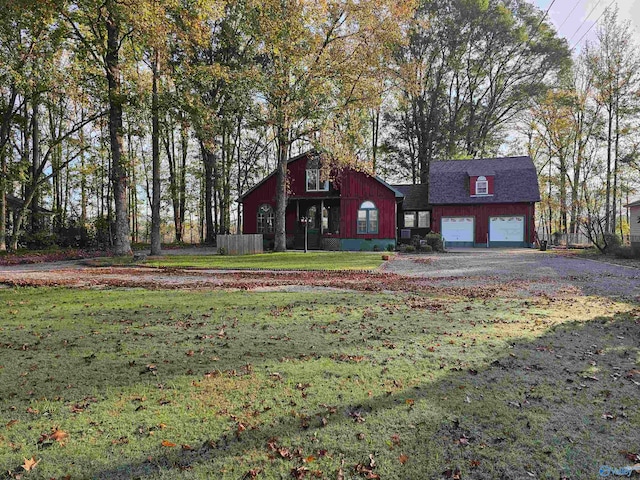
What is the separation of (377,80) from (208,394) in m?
23.3

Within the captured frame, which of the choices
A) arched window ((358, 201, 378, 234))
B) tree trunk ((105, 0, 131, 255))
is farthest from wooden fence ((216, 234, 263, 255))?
arched window ((358, 201, 378, 234))

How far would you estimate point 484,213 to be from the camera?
1275 inches

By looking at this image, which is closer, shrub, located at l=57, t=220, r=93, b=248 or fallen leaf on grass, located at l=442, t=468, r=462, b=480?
fallen leaf on grass, located at l=442, t=468, r=462, b=480

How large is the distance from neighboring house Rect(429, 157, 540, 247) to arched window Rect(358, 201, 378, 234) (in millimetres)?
6421

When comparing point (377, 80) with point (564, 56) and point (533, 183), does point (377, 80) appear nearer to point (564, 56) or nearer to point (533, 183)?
point (533, 183)

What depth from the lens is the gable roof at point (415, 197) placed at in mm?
34469

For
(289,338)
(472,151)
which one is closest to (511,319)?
(289,338)

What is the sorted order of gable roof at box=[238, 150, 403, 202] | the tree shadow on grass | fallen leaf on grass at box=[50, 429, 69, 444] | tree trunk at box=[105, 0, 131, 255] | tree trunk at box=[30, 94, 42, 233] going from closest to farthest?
1. the tree shadow on grass
2. fallen leaf on grass at box=[50, 429, 69, 444]
3. tree trunk at box=[105, 0, 131, 255]
4. tree trunk at box=[30, 94, 42, 233]
5. gable roof at box=[238, 150, 403, 202]

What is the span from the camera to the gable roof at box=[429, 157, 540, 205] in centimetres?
3173

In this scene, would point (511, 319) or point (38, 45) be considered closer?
point (511, 319)

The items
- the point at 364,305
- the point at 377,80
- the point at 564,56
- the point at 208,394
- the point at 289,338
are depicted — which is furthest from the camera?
the point at 564,56

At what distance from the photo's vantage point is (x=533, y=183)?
31.8 metres

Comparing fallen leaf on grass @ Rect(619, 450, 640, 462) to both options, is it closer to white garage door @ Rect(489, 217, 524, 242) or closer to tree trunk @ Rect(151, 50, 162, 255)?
tree trunk @ Rect(151, 50, 162, 255)

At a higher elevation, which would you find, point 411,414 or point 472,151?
point 472,151
